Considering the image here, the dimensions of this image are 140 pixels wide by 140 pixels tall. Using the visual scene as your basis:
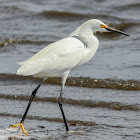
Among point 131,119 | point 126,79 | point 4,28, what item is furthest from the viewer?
point 4,28

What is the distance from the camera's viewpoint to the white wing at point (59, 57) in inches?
222

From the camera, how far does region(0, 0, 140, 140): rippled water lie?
19.4ft

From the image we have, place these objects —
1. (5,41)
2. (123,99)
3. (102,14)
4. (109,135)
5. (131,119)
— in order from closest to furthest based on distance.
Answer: (109,135) < (131,119) < (123,99) < (5,41) < (102,14)

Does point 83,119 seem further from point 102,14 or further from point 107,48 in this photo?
point 102,14

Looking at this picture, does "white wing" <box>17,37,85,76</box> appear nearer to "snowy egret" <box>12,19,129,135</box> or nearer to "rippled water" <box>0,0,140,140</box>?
"snowy egret" <box>12,19,129,135</box>

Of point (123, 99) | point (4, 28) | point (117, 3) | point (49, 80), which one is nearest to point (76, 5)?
point (117, 3)

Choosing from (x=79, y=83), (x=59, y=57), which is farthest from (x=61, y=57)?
(x=79, y=83)

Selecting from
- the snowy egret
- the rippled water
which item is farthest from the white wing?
the rippled water

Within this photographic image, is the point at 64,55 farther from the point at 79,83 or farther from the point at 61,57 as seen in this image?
the point at 79,83

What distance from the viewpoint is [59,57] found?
5.71 meters

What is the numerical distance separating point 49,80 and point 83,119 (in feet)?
7.09

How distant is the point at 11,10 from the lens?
14805 mm

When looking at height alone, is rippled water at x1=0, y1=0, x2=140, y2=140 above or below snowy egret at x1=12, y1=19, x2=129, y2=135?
below

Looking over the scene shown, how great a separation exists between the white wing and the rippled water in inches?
33.5
